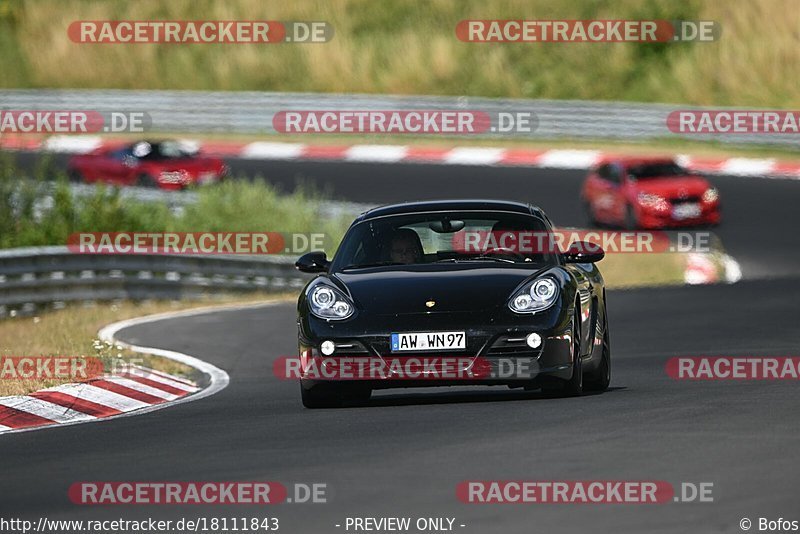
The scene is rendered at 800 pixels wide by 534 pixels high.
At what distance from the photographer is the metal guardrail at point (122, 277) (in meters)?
20.9

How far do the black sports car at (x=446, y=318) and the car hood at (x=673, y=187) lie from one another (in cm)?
1797

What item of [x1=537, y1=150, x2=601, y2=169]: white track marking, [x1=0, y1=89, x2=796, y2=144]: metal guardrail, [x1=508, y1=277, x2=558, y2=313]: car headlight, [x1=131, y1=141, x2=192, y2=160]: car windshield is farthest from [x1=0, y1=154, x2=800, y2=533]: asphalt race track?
[x1=0, y1=89, x2=796, y2=144]: metal guardrail

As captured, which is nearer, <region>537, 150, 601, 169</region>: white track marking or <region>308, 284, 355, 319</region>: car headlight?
<region>308, 284, 355, 319</region>: car headlight

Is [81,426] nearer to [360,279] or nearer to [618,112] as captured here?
[360,279]

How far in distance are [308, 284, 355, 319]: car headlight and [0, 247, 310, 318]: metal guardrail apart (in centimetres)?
995

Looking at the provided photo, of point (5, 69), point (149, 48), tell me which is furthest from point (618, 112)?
point (5, 69)

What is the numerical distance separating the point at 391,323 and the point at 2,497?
3.47 meters

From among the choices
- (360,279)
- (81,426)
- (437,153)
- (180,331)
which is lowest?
(81,426)

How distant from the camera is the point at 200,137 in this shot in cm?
4244

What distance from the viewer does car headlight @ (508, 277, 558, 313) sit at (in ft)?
36.2
